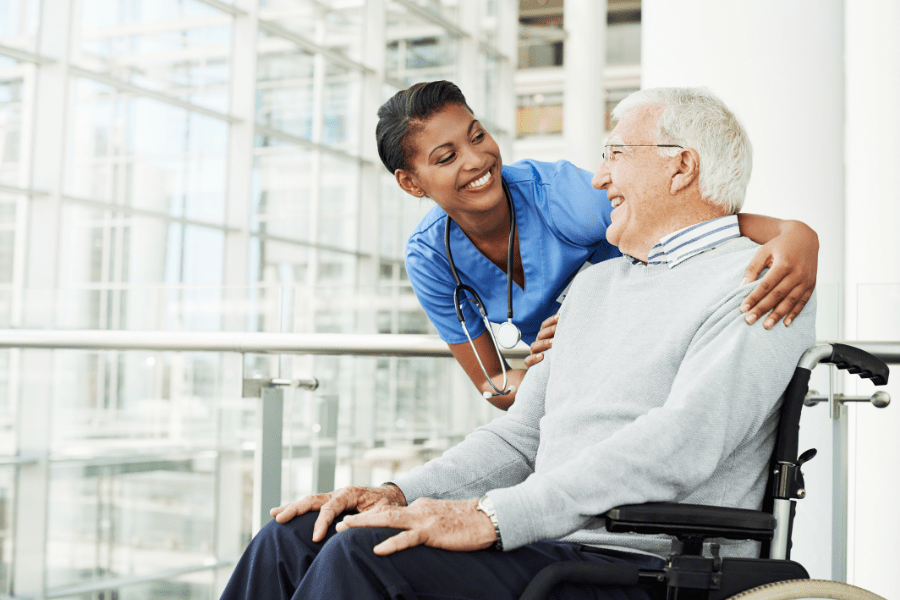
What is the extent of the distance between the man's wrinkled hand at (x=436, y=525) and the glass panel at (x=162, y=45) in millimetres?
7211

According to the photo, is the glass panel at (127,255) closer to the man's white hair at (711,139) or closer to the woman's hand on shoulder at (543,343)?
the woman's hand on shoulder at (543,343)

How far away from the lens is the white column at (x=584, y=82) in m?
12.4

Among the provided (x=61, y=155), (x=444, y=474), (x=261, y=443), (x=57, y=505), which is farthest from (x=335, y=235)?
(x=444, y=474)

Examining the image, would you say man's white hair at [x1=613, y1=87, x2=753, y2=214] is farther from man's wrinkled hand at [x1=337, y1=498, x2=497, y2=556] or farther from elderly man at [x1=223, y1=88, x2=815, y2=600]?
man's wrinkled hand at [x1=337, y1=498, x2=497, y2=556]

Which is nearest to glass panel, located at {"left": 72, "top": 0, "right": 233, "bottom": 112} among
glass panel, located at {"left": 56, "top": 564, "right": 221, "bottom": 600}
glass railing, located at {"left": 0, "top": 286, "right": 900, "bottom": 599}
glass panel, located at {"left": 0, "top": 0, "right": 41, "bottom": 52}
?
glass panel, located at {"left": 0, "top": 0, "right": 41, "bottom": 52}

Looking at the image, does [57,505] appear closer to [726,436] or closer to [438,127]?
[438,127]

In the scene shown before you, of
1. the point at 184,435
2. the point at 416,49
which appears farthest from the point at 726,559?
the point at 416,49

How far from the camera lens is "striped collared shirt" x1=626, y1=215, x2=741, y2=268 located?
129 centimetres

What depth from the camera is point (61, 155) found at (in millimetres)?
7035

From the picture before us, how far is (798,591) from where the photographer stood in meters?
1.01

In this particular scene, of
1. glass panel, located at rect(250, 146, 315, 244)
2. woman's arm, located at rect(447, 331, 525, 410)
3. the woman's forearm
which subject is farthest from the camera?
glass panel, located at rect(250, 146, 315, 244)

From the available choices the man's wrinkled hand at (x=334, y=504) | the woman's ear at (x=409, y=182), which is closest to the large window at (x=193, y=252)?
the woman's ear at (x=409, y=182)

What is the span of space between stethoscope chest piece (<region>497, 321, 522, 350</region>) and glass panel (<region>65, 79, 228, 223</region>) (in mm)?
6470

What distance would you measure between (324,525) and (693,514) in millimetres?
482
